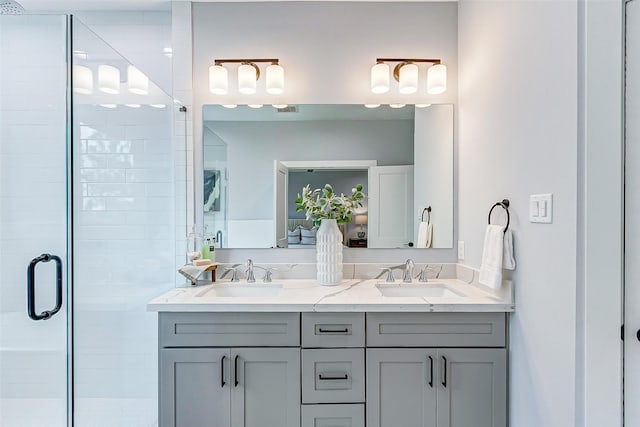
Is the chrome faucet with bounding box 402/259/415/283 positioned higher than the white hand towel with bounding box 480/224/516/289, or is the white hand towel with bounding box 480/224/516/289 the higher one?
the white hand towel with bounding box 480/224/516/289

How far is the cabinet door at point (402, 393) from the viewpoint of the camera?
1.58m

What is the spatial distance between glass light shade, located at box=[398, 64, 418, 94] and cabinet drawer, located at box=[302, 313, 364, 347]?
1337mm

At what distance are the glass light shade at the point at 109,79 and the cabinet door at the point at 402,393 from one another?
5.97ft

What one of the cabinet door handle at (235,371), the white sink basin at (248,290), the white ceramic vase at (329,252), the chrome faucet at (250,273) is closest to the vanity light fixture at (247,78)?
the white ceramic vase at (329,252)

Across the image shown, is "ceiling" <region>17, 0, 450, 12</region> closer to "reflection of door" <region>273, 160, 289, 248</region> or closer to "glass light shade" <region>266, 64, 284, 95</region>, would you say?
"glass light shade" <region>266, 64, 284, 95</region>

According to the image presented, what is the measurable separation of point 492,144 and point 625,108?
24.7 inches

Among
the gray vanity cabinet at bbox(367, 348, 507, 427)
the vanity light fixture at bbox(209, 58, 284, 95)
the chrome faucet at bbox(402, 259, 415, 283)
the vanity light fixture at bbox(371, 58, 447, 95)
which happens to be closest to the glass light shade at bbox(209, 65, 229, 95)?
the vanity light fixture at bbox(209, 58, 284, 95)

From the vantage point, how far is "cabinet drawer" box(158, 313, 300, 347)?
1.60 metres

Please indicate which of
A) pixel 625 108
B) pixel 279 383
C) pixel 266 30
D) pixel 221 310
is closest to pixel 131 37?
pixel 266 30

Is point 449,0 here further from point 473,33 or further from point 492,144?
point 492,144

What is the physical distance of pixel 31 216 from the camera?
1.62 meters

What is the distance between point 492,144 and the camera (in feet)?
5.63

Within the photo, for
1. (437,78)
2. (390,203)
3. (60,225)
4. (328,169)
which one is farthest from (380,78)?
(60,225)

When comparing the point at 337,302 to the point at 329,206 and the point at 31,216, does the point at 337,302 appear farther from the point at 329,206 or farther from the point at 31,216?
the point at 31,216
